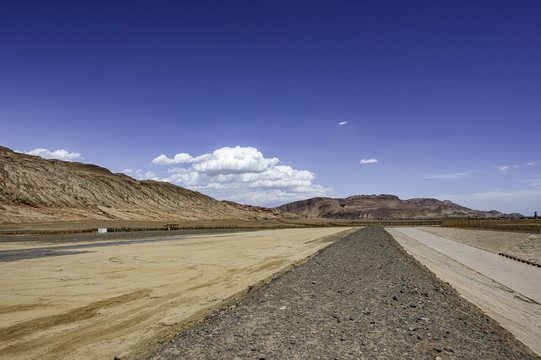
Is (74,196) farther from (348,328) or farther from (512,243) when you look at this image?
(348,328)

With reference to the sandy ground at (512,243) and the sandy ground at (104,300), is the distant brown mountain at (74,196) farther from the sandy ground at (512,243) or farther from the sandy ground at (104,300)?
the sandy ground at (512,243)

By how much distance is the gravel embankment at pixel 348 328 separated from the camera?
22.4 ft

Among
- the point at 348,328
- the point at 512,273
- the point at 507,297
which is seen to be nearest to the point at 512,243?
the point at 512,273

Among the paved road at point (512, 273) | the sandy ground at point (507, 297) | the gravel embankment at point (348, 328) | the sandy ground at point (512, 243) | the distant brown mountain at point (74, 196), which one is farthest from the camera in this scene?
the distant brown mountain at point (74, 196)

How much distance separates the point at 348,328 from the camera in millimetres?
8234

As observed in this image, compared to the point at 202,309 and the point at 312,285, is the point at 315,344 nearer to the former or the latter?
the point at 202,309

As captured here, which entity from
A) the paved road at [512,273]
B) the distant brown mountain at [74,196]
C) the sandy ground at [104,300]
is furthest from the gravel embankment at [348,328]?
the distant brown mountain at [74,196]

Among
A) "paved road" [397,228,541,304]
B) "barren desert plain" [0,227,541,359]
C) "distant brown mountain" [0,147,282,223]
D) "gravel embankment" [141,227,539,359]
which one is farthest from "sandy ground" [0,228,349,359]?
"distant brown mountain" [0,147,282,223]

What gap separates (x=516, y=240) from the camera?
40.3m

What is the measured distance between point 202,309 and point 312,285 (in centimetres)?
490

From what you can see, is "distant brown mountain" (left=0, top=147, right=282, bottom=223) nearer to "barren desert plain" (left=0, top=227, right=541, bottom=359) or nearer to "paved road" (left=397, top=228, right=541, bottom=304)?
"barren desert plain" (left=0, top=227, right=541, bottom=359)

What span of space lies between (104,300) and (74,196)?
10368cm

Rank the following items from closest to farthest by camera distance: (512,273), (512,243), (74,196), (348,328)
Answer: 1. (348,328)
2. (512,273)
3. (512,243)
4. (74,196)

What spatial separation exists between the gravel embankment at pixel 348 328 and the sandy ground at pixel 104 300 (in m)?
1.69
